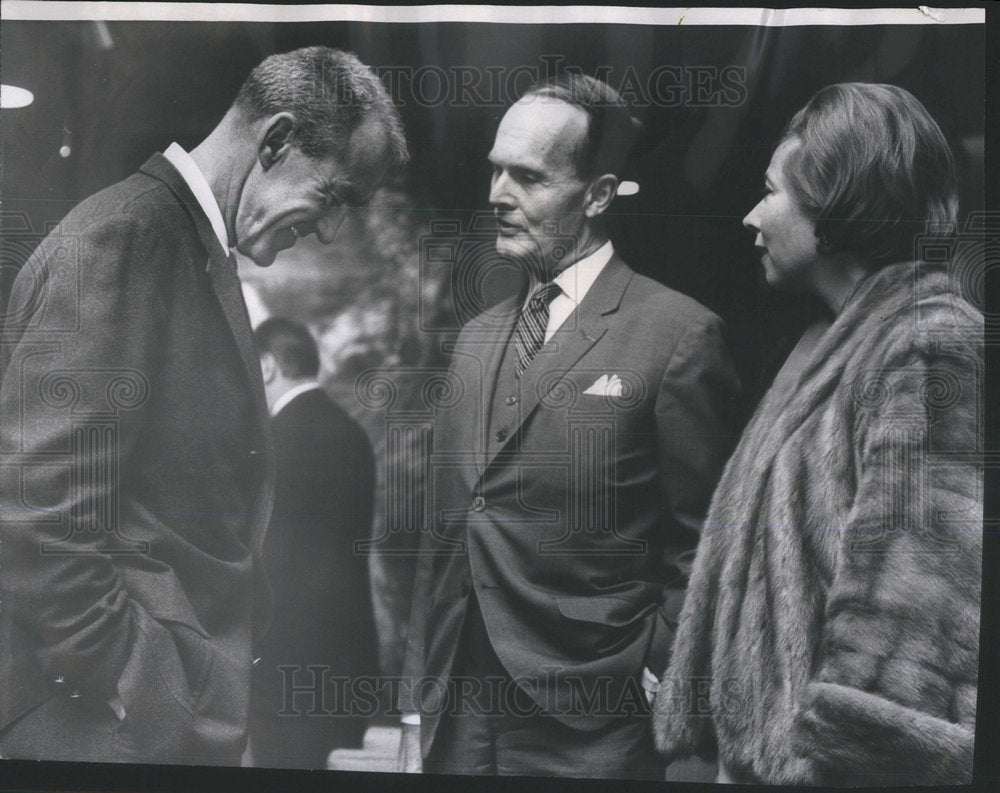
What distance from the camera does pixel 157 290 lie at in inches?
110

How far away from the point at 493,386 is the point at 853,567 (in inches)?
44.4

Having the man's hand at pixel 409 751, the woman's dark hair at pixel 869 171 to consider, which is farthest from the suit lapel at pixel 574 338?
the man's hand at pixel 409 751

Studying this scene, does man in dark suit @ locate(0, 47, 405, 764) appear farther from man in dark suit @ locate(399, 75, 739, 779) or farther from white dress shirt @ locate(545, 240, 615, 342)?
white dress shirt @ locate(545, 240, 615, 342)

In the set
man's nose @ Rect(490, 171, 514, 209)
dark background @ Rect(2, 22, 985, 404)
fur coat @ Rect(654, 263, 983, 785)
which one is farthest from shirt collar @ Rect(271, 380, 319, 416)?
fur coat @ Rect(654, 263, 983, 785)

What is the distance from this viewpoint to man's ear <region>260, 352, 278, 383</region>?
2807 mm

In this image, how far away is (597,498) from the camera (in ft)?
9.02

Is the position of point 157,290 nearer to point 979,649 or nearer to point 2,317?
point 2,317

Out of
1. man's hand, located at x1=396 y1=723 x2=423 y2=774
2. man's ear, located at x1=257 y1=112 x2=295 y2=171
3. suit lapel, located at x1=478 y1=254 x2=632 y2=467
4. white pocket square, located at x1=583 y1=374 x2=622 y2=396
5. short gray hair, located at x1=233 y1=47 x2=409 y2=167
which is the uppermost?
short gray hair, located at x1=233 y1=47 x2=409 y2=167

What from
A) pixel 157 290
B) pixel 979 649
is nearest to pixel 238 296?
pixel 157 290

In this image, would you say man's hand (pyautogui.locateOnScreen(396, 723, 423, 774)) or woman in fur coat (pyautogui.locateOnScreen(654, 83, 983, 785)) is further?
man's hand (pyautogui.locateOnScreen(396, 723, 423, 774))

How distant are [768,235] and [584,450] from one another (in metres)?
0.81

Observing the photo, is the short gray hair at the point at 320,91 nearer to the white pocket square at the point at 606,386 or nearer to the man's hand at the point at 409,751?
the white pocket square at the point at 606,386

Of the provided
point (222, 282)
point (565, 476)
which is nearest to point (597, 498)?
point (565, 476)

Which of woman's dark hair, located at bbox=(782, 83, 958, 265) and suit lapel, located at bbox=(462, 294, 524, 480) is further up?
woman's dark hair, located at bbox=(782, 83, 958, 265)
